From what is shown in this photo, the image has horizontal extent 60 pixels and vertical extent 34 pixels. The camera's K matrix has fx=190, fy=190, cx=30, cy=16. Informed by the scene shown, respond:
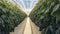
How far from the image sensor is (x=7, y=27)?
10359 mm

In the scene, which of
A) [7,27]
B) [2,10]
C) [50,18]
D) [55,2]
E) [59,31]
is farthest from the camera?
[7,27]

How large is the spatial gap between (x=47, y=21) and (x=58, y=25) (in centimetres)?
145

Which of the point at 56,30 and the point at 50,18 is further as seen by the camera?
the point at 50,18

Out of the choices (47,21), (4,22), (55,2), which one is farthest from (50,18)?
(4,22)

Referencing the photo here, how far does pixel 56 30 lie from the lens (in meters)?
7.96

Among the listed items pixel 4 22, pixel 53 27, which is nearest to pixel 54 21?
pixel 53 27

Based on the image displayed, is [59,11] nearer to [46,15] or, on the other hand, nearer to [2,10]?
[46,15]

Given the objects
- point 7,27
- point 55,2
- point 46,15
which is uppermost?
point 55,2

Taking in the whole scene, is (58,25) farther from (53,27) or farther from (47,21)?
(47,21)

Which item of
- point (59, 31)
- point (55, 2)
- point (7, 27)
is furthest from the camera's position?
point (7, 27)

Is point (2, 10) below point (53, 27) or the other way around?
the other way around

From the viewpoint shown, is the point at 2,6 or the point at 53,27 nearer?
the point at 53,27

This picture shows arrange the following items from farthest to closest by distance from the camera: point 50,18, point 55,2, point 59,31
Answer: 1. point 50,18
2. point 55,2
3. point 59,31

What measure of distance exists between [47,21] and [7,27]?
7.69 ft
